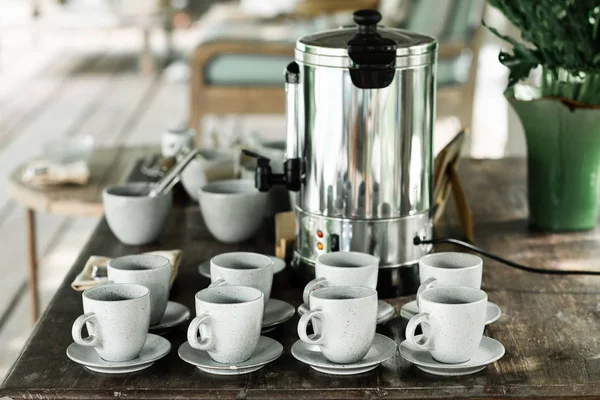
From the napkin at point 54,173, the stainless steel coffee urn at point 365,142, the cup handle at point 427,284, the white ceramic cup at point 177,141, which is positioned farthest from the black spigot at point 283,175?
the napkin at point 54,173

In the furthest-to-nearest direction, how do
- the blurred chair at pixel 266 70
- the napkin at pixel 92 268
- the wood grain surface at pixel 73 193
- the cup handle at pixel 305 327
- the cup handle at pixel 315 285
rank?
the blurred chair at pixel 266 70, the wood grain surface at pixel 73 193, the napkin at pixel 92 268, the cup handle at pixel 315 285, the cup handle at pixel 305 327

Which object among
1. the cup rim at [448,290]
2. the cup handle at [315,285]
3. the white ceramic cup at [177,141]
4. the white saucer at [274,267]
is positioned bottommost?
the white saucer at [274,267]

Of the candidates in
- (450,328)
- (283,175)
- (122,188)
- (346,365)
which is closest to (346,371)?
(346,365)

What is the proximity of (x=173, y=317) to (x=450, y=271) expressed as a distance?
1.01 ft

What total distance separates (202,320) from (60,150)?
3.75ft

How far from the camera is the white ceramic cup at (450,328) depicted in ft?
2.79

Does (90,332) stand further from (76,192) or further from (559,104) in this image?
(76,192)

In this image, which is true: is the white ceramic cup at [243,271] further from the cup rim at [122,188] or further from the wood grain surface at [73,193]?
the wood grain surface at [73,193]

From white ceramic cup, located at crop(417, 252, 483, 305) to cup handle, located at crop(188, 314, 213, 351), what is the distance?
223 millimetres

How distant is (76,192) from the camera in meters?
1.80

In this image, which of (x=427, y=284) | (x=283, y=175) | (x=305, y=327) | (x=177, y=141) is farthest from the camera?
(x=177, y=141)

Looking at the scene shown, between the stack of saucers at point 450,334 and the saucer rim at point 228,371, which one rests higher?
the stack of saucers at point 450,334

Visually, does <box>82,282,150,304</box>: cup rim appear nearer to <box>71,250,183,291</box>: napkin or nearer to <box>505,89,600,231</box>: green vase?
<box>71,250,183,291</box>: napkin

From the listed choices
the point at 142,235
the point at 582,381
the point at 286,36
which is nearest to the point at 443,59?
the point at 286,36
